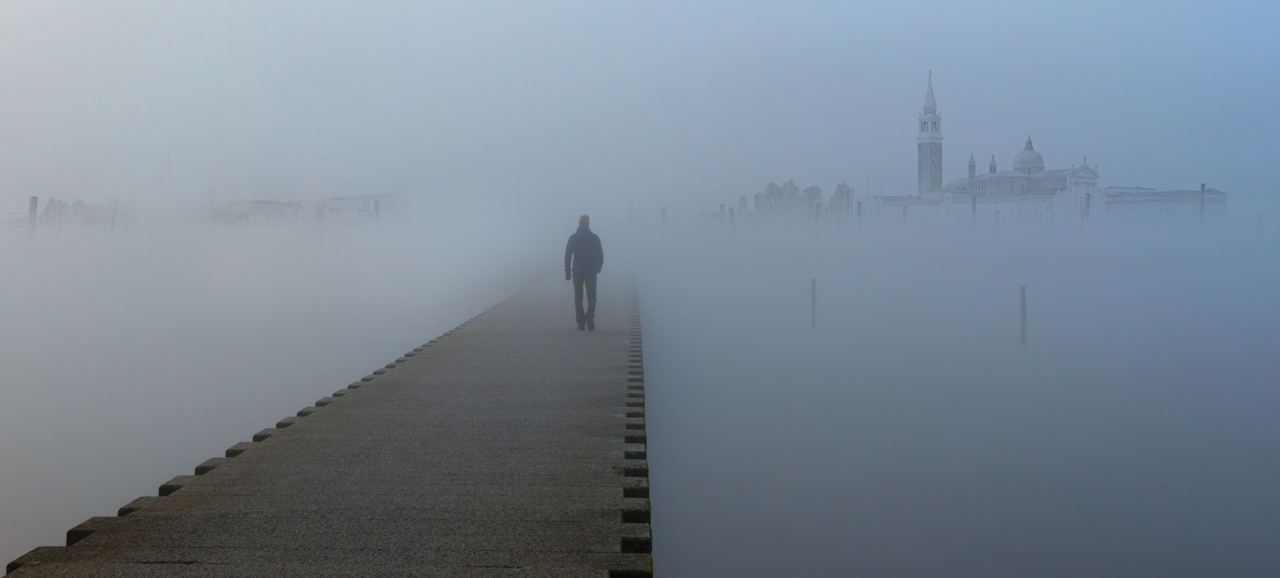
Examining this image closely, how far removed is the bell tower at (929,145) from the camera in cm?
17275

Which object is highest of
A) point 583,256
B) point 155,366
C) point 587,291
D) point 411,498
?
point 583,256

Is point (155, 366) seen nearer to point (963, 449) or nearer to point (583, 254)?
point (583, 254)

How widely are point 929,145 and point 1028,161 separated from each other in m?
19.5

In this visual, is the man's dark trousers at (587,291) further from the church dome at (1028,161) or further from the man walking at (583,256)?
the church dome at (1028,161)

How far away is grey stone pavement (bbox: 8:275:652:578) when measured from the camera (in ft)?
13.2

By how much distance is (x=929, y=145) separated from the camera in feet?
571

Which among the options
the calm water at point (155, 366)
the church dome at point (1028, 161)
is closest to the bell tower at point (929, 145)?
the church dome at point (1028, 161)

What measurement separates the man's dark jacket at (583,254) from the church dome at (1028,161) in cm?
15882

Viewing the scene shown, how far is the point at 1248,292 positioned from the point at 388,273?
50.4 metres

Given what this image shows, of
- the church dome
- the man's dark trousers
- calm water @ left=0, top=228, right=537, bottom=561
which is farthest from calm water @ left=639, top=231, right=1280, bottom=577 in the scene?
the church dome

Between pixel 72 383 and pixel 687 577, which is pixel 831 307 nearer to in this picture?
pixel 72 383

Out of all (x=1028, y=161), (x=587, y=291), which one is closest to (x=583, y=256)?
(x=587, y=291)

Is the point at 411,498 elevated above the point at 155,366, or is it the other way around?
the point at 411,498

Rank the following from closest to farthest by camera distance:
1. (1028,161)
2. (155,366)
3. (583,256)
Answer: (583,256) → (155,366) → (1028,161)
